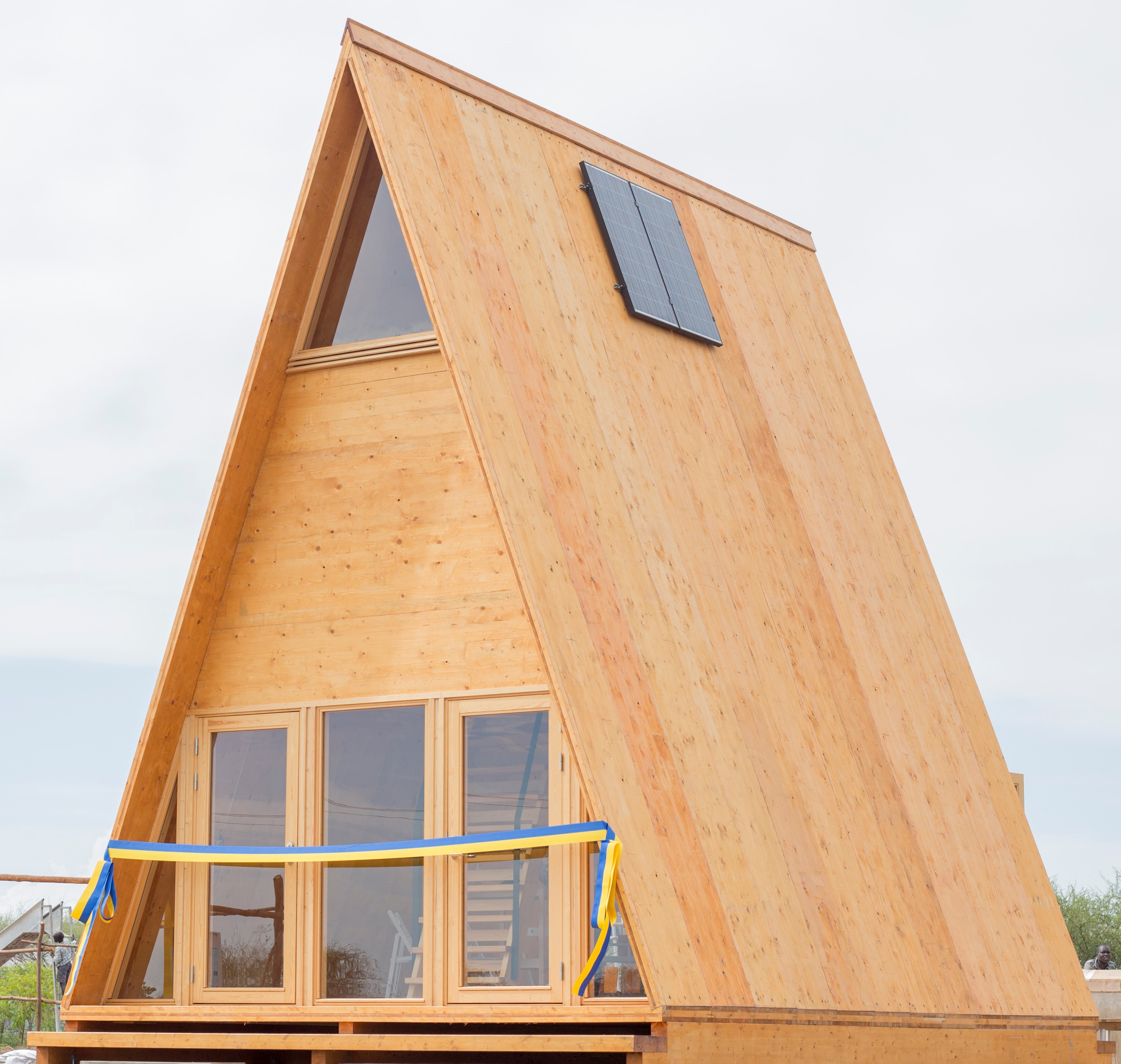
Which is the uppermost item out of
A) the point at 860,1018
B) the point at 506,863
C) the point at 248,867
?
the point at 248,867

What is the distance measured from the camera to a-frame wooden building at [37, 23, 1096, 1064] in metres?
9.18

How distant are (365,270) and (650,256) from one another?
7.93 feet

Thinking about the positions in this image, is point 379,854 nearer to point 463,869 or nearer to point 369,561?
point 463,869

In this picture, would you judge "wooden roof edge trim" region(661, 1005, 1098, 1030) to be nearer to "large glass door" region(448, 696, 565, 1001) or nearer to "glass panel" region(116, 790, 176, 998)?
"large glass door" region(448, 696, 565, 1001)

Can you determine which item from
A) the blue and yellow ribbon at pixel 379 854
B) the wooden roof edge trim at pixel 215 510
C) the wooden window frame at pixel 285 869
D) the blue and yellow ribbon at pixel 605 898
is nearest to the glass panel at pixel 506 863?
the blue and yellow ribbon at pixel 379 854

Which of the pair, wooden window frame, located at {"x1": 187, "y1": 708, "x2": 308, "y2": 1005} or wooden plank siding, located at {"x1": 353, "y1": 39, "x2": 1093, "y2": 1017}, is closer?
wooden plank siding, located at {"x1": 353, "y1": 39, "x2": 1093, "y2": 1017}

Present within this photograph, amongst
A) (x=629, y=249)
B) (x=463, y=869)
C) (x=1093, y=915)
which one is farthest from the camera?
(x=1093, y=915)

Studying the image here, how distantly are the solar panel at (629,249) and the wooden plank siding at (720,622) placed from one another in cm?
11

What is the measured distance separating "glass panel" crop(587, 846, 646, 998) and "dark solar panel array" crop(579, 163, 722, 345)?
14.2 ft

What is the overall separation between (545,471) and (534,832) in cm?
217

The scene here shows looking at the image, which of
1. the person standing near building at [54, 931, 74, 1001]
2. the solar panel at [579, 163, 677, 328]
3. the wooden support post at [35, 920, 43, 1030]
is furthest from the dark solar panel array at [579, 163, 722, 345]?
the wooden support post at [35, 920, 43, 1030]

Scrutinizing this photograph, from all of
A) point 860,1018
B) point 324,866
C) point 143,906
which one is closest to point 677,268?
point 324,866

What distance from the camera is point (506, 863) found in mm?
9430

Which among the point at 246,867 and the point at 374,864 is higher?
the point at 246,867
